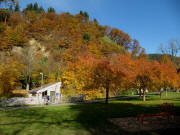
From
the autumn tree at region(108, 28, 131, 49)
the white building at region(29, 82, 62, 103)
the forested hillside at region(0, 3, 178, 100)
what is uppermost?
the autumn tree at region(108, 28, 131, 49)

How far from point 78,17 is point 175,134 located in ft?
344

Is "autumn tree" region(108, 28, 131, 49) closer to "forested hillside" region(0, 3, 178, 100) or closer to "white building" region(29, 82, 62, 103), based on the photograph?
"forested hillside" region(0, 3, 178, 100)

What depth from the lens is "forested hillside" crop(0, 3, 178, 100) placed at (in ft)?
70.1

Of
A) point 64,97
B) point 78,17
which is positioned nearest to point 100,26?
point 78,17

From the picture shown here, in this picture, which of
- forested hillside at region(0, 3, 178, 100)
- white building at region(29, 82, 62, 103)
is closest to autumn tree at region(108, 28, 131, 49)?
forested hillside at region(0, 3, 178, 100)

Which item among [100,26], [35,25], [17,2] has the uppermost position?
[100,26]

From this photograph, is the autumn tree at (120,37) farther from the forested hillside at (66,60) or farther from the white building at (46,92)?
the white building at (46,92)

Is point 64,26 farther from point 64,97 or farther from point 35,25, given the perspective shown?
point 64,97

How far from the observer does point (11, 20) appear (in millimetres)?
79500

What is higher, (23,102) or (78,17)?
(78,17)

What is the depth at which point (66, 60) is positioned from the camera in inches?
2055

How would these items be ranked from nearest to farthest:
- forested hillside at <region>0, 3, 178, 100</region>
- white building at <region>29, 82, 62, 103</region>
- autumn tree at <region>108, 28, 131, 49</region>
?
forested hillside at <region>0, 3, 178, 100</region>, white building at <region>29, 82, 62, 103</region>, autumn tree at <region>108, 28, 131, 49</region>

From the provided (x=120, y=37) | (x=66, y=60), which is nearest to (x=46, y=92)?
(x=66, y=60)

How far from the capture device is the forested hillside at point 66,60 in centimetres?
2137
